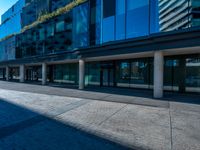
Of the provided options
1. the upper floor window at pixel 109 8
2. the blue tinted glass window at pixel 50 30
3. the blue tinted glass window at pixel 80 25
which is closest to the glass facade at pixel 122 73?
the blue tinted glass window at pixel 80 25

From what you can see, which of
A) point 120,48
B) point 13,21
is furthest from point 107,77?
point 13,21

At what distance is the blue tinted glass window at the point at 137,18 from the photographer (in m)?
19.1

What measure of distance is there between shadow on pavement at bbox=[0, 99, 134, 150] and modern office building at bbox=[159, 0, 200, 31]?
41.6 ft

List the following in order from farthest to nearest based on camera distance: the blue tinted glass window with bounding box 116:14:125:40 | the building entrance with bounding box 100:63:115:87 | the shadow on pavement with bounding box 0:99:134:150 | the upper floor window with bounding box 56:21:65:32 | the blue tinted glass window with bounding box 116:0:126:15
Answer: the upper floor window with bounding box 56:21:65:32
the building entrance with bounding box 100:63:115:87
the blue tinted glass window with bounding box 116:0:126:15
the blue tinted glass window with bounding box 116:14:125:40
the shadow on pavement with bounding box 0:99:134:150

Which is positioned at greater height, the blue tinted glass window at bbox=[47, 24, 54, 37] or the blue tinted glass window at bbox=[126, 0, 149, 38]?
the blue tinted glass window at bbox=[47, 24, 54, 37]

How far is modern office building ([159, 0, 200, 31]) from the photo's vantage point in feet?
50.6

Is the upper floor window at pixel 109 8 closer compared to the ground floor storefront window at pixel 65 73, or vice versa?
the upper floor window at pixel 109 8

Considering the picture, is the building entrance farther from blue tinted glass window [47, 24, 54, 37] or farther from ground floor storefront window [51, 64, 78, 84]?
blue tinted glass window [47, 24, 54, 37]

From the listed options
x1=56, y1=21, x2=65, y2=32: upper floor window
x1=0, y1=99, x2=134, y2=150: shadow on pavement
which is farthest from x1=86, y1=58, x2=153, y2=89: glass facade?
x1=0, y1=99, x2=134, y2=150: shadow on pavement

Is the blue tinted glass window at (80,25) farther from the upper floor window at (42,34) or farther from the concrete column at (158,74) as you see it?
the concrete column at (158,74)

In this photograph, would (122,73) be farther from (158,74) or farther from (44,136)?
(44,136)

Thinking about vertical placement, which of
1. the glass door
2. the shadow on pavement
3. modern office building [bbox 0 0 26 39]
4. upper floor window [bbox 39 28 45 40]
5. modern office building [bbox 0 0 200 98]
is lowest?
the shadow on pavement

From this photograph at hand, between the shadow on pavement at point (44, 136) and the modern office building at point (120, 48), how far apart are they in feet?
29.3

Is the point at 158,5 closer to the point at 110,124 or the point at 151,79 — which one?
the point at 151,79
